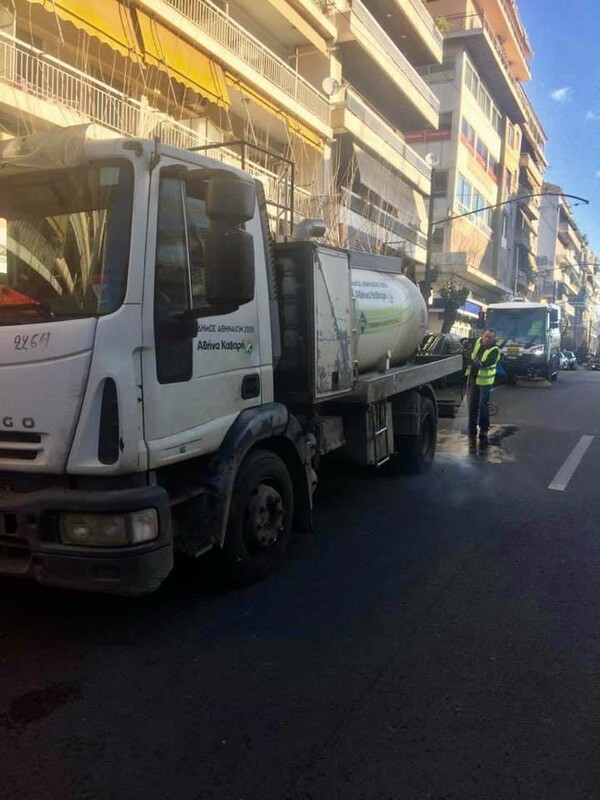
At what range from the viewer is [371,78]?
25.8 m

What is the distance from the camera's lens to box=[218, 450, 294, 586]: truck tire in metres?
4.30

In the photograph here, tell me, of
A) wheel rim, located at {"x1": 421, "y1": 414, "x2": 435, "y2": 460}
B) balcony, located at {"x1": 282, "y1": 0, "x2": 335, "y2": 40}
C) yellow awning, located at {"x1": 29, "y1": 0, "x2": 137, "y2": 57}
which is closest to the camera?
wheel rim, located at {"x1": 421, "y1": 414, "x2": 435, "y2": 460}

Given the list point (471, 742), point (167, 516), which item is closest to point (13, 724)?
point (167, 516)

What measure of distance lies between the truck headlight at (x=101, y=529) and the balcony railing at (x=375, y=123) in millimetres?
20877

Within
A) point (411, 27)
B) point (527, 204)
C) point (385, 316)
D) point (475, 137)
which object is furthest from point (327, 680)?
point (527, 204)

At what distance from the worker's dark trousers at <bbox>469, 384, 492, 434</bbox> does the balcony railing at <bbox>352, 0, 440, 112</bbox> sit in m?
16.5

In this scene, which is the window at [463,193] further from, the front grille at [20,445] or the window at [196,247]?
the front grille at [20,445]

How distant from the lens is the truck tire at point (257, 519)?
4.30 metres

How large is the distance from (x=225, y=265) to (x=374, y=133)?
22585 millimetres

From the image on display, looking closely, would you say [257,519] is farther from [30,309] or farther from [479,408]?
[479,408]

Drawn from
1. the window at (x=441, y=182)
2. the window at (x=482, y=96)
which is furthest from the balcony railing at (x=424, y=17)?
the window at (x=482, y=96)

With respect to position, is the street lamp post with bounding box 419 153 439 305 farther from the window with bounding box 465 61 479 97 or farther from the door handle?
the window with bounding box 465 61 479 97

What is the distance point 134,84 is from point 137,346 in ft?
38.3

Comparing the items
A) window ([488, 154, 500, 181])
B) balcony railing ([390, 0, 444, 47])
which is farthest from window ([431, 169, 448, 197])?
window ([488, 154, 500, 181])
